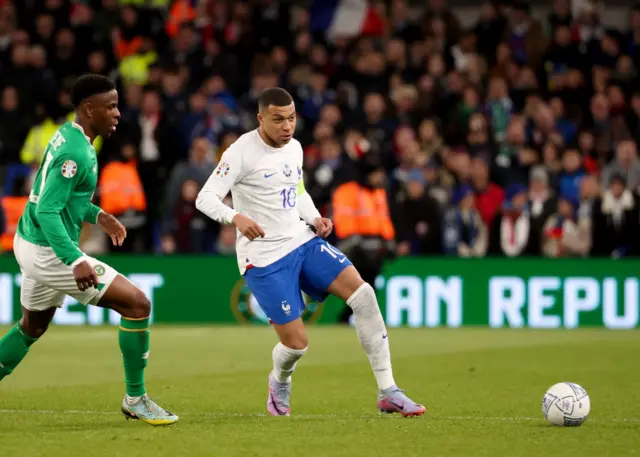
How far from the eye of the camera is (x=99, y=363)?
1227 cm

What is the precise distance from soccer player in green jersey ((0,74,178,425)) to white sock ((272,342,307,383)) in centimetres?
93

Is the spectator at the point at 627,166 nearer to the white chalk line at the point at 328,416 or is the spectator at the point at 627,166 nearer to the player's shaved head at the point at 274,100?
the white chalk line at the point at 328,416

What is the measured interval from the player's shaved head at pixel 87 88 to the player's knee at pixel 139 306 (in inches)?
47.1

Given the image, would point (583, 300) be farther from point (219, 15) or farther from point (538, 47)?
point (219, 15)

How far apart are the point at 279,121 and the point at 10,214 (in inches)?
407

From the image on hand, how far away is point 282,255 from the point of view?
8.22 metres

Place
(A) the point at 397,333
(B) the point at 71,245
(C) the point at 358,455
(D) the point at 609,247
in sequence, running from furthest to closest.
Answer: (D) the point at 609,247
(A) the point at 397,333
(B) the point at 71,245
(C) the point at 358,455

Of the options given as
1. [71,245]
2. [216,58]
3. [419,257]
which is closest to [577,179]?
[419,257]

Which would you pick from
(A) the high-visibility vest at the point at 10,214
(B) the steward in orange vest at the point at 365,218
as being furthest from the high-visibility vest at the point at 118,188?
(B) the steward in orange vest at the point at 365,218

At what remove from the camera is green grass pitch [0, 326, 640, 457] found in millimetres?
6762

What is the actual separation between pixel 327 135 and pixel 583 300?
4.12 metres

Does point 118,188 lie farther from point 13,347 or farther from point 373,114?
point 13,347

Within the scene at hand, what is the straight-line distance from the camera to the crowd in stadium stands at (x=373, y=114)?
1741cm

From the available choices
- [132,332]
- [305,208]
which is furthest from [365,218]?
[132,332]
